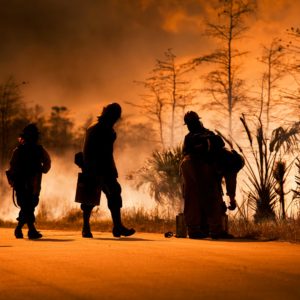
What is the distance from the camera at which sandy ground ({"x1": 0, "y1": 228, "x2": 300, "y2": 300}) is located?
4277mm

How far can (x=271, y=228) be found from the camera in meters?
10.7

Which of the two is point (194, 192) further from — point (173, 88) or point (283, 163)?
point (173, 88)

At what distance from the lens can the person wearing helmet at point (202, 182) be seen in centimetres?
1023

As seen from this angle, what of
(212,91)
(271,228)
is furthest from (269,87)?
(271,228)

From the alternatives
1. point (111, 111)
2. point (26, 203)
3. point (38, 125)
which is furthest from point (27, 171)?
point (38, 125)

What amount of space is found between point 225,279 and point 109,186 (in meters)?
5.55

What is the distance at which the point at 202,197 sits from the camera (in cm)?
1030

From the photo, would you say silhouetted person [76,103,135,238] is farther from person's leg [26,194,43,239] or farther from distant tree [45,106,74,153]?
distant tree [45,106,74,153]

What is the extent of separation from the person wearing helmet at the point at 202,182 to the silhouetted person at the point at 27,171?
203 centimetres

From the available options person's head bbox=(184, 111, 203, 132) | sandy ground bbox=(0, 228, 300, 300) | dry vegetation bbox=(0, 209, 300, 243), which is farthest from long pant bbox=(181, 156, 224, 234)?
sandy ground bbox=(0, 228, 300, 300)

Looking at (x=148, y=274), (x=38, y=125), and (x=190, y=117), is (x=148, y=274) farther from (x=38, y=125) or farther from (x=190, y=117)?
(x=38, y=125)

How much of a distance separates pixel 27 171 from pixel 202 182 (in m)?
2.46

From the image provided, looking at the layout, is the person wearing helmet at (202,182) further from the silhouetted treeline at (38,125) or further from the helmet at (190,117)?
the silhouetted treeline at (38,125)

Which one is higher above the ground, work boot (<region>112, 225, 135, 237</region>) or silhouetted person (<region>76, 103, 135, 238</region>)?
silhouetted person (<region>76, 103, 135, 238</region>)
